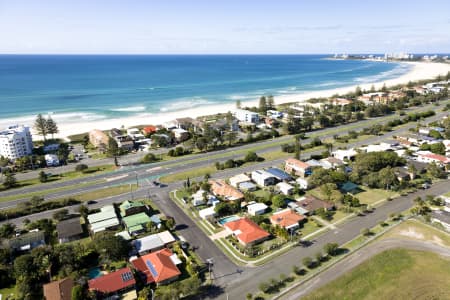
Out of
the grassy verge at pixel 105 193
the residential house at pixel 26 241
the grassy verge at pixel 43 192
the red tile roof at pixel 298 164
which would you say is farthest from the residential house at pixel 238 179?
the residential house at pixel 26 241

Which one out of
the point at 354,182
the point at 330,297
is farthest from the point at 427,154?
the point at 330,297

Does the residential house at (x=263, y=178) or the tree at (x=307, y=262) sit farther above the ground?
the residential house at (x=263, y=178)

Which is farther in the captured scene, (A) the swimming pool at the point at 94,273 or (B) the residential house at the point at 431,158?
(B) the residential house at the point at 431,158

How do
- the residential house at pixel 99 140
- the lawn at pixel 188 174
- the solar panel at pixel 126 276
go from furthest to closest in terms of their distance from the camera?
the residential house at pixel 99 140
the lawn at pixel 188 174
the solar panel at pixel 126 276

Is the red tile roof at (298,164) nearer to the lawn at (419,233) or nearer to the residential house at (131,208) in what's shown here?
the lawn at (419,233)

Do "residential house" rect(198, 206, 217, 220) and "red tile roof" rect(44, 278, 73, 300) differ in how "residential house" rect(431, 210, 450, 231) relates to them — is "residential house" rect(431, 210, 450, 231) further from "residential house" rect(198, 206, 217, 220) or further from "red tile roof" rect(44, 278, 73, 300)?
"red tile roof" rect(44, 278, 73, 300)

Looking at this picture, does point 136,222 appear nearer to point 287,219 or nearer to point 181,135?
point 287,219
